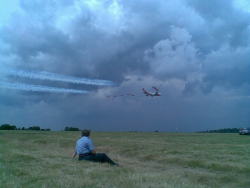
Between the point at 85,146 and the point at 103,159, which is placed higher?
the point at 85,146

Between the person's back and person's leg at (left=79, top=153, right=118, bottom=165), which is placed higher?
the person's back

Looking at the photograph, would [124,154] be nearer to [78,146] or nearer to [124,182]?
[78,146]

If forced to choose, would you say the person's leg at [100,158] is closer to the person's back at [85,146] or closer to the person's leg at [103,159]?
the person's leg at [103,159]

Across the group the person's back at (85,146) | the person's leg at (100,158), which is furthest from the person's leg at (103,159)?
the person's back at (85,146)

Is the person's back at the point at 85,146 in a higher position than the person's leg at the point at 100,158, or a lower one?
higher

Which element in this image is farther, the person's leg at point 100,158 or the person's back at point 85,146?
the person's back at point 85,146

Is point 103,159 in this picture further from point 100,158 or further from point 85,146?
point 85,146

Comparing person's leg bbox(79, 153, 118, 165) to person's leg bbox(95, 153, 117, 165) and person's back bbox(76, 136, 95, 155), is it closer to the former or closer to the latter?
person's leg bbox(95, 153, 117, 165)

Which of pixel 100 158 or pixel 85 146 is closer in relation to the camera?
pixel 100 158

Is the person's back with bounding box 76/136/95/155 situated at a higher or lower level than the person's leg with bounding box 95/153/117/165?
higher

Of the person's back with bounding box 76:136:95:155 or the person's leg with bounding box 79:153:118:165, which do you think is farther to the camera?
the person's back with bounding box 76:136:95:155

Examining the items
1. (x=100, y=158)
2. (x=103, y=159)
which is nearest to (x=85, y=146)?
(x=100, y=158)

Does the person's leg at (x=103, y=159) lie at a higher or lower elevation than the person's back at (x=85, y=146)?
lower

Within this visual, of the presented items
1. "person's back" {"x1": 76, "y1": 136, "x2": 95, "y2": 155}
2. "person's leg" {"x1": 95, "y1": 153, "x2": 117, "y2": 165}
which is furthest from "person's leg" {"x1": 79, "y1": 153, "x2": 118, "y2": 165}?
"person's back" {"x1": 76, "y1": 136, "x2": 95, "y2": 155}
